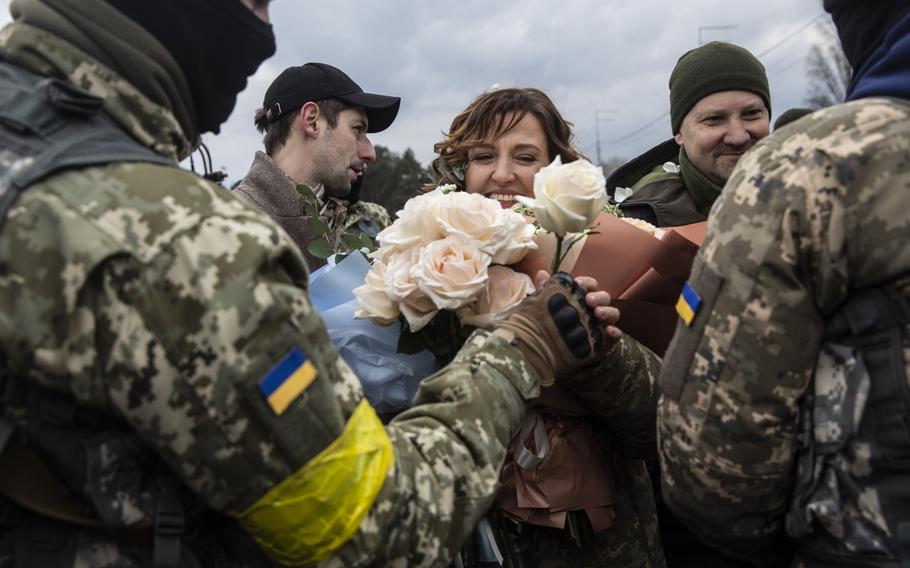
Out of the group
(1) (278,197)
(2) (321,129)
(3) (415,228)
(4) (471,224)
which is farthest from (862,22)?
(2) (321,129)

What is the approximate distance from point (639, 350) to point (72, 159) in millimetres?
1618

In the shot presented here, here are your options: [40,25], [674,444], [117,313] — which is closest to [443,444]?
[674,444]

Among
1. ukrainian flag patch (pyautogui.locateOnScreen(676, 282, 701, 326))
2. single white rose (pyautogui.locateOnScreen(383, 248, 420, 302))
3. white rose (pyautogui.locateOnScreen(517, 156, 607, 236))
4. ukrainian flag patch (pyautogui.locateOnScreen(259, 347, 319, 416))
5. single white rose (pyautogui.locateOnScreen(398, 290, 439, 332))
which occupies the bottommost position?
single white rose (pyautogui.locateOnScreen(398, 290, 439, 332))

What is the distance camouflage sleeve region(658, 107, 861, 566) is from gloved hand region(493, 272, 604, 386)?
0.23 meters

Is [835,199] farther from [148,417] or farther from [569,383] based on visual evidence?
[148,417]

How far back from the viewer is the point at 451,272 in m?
1.87

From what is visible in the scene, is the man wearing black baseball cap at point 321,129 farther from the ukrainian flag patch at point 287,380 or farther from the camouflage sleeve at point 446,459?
the ukrainian flag patch at point 287,380

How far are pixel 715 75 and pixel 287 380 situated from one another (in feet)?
9.74

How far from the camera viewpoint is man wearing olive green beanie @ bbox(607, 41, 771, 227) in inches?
135

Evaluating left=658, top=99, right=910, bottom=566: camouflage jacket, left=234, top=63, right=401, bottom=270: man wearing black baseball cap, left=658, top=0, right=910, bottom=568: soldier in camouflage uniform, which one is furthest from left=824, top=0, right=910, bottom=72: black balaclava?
left=234, top=63, right=401, bottom=270: man wearing black baseball cap

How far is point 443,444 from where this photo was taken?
150 centimetres

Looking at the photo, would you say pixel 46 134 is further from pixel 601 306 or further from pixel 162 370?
pixel 601 306

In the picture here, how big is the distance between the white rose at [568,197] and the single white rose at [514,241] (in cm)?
14

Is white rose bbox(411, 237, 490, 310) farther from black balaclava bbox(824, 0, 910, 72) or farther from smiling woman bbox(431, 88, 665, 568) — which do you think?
black balaclava bbox(824, 0, 910, 72)
